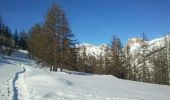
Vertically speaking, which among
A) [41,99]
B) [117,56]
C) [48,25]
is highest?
[48,25]

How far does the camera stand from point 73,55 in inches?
1801

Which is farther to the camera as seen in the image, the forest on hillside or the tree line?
the tree line

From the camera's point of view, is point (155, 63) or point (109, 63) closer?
point (109, 63)

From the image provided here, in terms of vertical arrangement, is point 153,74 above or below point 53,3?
below

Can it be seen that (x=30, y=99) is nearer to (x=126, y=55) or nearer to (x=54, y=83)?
(x=54, y=83)

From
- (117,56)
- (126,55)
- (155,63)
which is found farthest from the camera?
(155,63)

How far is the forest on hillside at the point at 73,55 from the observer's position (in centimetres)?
4103

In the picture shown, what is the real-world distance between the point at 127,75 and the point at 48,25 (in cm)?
2889

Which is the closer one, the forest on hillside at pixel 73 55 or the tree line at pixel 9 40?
the forest on hillside at pixel 73 55

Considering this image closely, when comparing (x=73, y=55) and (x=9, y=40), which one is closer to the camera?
(x=73, y=55)

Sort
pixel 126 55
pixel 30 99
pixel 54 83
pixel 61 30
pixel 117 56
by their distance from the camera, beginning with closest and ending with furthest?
pixel 30 99
pixel 54 83
pixel 61 30
pixel 117 56
pixel 126 55

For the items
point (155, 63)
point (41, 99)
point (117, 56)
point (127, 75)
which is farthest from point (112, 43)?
point (41, 99)

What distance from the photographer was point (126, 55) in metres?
63.2

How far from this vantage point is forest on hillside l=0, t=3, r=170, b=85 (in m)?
41.0
